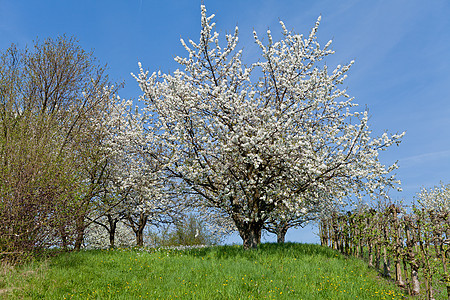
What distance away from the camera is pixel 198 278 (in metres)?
10.1

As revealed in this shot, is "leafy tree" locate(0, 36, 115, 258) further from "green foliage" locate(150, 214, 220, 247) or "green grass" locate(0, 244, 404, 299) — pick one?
"green foliage" locate(150, 214, 220, 247)

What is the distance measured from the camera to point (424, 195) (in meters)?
37.9

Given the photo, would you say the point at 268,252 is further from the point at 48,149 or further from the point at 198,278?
the point at 48,149

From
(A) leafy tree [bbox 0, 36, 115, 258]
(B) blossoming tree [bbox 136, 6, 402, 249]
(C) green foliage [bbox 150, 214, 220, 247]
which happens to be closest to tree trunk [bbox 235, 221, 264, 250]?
(B) blossoming tree [bbox 136, 6, 402, 249]

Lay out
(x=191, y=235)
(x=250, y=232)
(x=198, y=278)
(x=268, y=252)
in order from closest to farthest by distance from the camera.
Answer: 1. (x=198, y=278)
2. (x=268, y=252)
3. (x=250, y=232)
4. (x=191, y=235)

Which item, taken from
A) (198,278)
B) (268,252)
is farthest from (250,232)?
(198,278)

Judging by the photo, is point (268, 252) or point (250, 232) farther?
point (250, 232)

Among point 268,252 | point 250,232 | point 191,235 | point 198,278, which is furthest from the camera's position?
point 191,235

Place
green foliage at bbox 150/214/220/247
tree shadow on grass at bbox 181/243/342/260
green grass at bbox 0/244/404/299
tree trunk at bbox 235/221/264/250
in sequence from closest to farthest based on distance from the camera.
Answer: green grass at bbox 0/244/404/299 → tree shadow on grass at bbox 181/243/342/260 → tree trunk at bbox 235/221/264/250 → green foliage at bbox 150/214/220/247

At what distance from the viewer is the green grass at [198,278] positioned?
29.6 ft

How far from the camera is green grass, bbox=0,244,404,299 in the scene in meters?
9.02

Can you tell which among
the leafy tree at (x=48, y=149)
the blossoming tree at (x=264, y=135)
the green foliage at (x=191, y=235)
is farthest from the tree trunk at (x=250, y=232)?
the green foliage at (x=191, y=235)

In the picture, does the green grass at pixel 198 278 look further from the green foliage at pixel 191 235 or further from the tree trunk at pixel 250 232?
the green foliage at pixel 191 235

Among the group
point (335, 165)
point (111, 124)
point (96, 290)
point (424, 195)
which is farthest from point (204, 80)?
point (424, 195)
